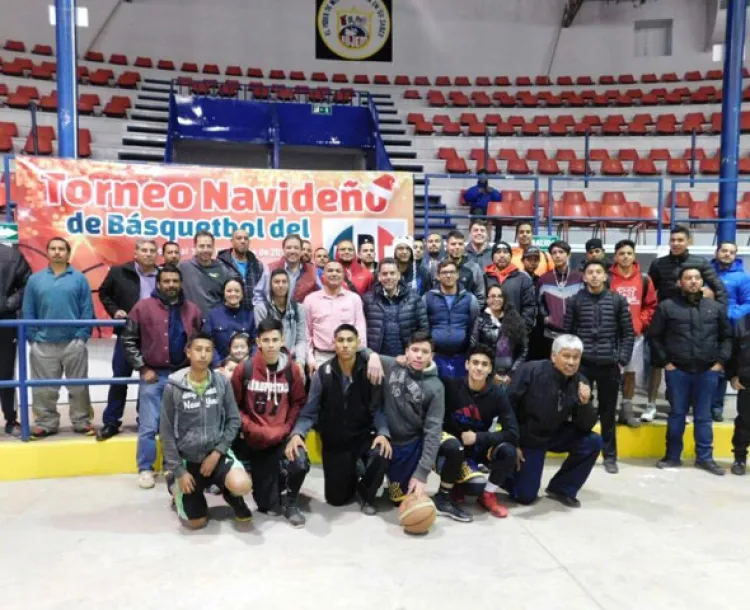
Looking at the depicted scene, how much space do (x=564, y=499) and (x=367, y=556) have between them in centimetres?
157

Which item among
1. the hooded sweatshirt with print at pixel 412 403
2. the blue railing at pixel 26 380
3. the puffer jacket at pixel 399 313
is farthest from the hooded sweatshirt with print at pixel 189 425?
the puffer jacket at pixel 399 313

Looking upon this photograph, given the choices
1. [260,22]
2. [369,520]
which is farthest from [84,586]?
[260,22]

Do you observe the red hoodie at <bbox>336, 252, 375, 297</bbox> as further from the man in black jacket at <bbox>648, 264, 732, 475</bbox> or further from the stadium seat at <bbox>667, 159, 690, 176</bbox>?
the stadium seat at <bbox>667, 159, 690, 176</bbox>

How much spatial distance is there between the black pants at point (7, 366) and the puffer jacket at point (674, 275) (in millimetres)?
5184

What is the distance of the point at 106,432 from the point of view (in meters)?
4.56

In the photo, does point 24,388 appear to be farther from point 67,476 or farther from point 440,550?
point 440,550

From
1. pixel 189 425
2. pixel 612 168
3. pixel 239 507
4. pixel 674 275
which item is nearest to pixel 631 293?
pixel 674 275

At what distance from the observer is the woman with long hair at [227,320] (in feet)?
14.2

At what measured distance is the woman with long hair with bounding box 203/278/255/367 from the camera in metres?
4.34

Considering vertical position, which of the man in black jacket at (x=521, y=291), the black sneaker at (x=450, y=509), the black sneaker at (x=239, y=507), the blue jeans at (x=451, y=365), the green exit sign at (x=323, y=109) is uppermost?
the green exit sign at (x=323, y=109)

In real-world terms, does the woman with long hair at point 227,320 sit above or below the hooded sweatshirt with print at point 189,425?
above

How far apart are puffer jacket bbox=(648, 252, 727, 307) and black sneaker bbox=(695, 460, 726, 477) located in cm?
126

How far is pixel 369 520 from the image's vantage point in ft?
12.4

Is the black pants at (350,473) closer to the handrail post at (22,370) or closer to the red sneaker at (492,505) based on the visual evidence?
the red sneaker at (492,505)
